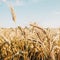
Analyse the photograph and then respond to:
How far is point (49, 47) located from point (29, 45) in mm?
480


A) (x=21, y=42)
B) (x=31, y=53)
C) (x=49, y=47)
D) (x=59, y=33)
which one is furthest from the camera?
(x=21, y=42)

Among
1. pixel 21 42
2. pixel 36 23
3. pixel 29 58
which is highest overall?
pixel 36 23

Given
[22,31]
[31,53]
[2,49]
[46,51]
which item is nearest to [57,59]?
[46,51]

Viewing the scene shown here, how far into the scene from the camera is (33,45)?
270cm

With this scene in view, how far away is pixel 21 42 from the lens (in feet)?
9.29

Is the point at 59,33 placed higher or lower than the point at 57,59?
higher

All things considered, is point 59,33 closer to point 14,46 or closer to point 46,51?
point 46,51

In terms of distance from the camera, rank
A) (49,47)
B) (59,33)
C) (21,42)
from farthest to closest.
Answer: (21,42), (59,33), (49,47)

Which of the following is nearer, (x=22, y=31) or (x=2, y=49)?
(x=22, y=31)

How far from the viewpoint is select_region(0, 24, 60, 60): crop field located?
227 cm

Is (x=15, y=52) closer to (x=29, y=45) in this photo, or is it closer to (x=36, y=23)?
(x=29, y=45)

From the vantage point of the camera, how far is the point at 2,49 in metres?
2.94

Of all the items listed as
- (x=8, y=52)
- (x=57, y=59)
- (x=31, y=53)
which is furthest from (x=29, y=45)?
(x=57, y=59)

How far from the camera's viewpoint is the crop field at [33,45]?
7.46 ft
